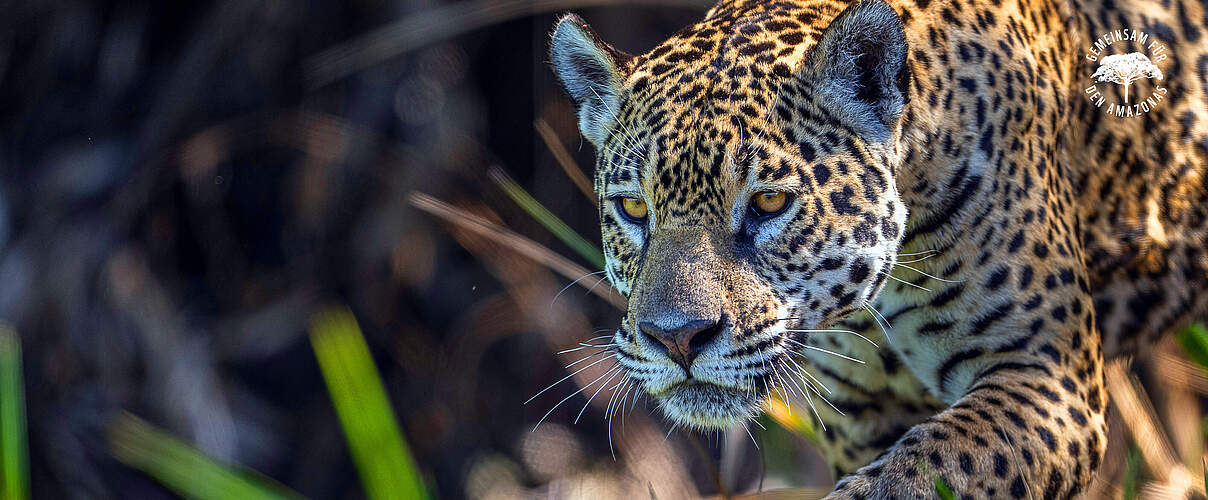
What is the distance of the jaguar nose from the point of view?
2910 mm

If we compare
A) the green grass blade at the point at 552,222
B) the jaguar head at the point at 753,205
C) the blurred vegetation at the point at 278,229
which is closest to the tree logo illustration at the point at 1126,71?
the jaguar head at the point at 753,205

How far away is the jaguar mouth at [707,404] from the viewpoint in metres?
3.07

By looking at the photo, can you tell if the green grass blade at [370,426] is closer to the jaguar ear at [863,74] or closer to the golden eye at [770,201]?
the golden eye at [770,201]

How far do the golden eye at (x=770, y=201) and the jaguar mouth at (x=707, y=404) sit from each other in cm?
45

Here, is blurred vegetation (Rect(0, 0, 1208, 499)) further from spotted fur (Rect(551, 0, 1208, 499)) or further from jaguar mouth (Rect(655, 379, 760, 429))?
jaguar mouth (Rect(655, 379, 760, 429))

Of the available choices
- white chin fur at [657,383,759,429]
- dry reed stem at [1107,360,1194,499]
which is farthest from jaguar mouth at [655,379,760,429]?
dry reed stem at [1107,360,1194,499]

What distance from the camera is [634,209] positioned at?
326 centimetres

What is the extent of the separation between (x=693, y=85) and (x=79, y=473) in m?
5.19

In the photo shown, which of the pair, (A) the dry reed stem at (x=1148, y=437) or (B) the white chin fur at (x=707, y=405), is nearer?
(B) the white chin fur at (x=707, y=405)

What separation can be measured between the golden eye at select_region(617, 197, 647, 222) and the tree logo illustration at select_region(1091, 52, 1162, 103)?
1.54 m

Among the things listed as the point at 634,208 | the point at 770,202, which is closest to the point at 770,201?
the point at 770,202

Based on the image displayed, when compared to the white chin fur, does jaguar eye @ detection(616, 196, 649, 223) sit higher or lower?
higher

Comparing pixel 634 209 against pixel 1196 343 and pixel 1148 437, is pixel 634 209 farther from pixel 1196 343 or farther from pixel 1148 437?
pixel 1148 437

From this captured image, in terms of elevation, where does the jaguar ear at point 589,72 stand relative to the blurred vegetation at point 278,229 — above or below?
above
